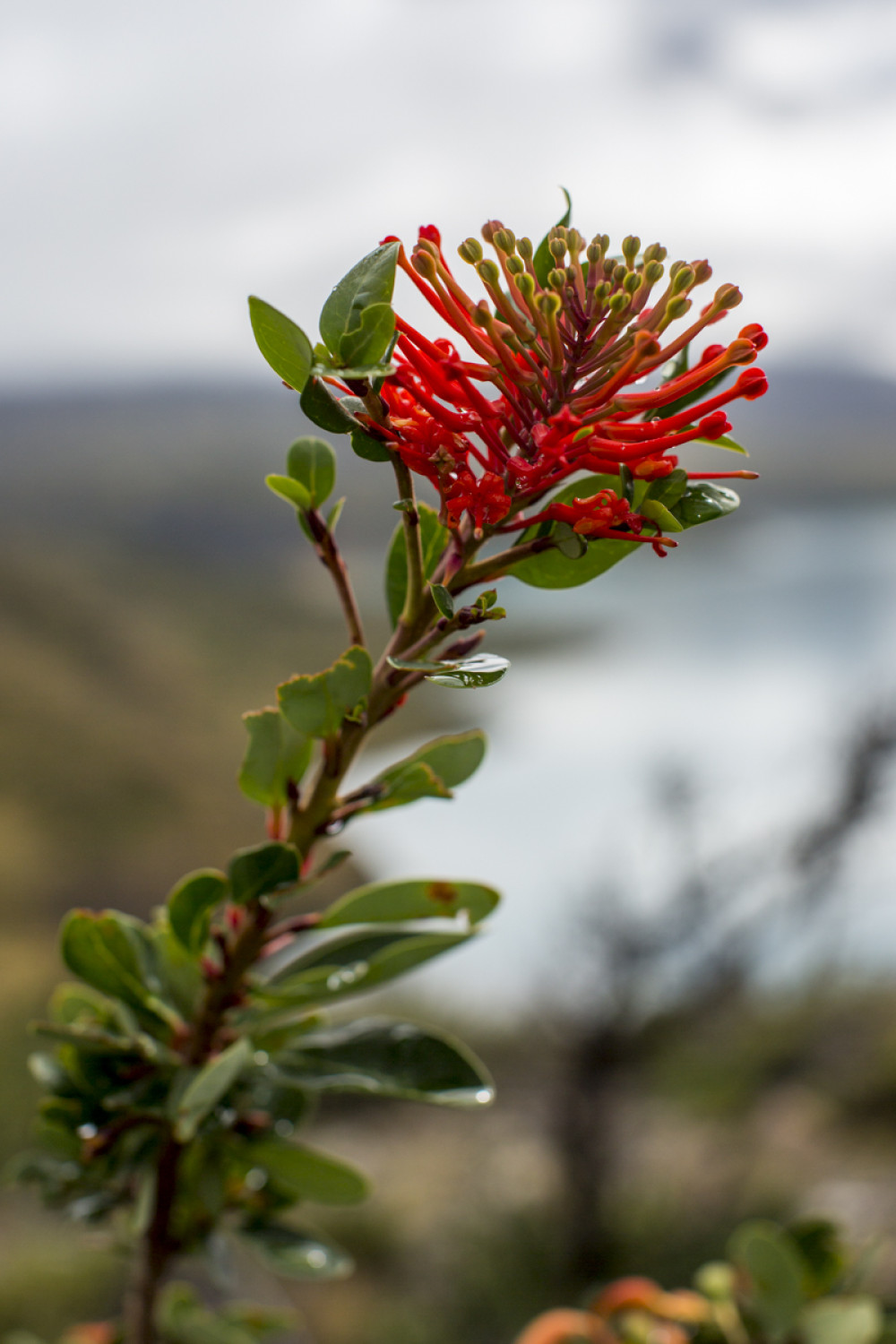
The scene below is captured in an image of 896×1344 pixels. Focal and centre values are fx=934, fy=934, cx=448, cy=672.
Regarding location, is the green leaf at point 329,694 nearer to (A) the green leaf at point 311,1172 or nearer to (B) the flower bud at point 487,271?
(B) the flower bud at point 487,271

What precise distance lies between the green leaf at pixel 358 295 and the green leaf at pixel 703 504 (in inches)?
4.4

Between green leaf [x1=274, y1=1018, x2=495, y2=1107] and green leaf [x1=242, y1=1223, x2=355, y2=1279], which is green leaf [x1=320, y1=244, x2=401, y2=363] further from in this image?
green leaf [x1=242, y1=1223, x2=355, y2=1279]

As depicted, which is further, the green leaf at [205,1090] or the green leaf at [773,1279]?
the green leaf at [773,1279]

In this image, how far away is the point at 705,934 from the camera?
6.42 ft

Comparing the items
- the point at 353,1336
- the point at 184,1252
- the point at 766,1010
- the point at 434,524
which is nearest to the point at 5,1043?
the point at 353,1336

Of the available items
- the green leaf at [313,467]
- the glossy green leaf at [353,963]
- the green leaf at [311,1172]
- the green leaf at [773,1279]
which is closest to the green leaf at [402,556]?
the green leaf at [313,467]

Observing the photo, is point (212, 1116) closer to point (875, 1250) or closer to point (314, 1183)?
point (314, 1183)

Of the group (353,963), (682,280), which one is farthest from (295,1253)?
(682,280)

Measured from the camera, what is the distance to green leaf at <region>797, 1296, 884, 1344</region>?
566 mm

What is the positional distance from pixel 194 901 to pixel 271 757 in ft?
0.25

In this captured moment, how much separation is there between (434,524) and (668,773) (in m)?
1.78

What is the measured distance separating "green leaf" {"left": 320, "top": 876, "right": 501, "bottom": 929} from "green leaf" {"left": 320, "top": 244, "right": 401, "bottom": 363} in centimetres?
24

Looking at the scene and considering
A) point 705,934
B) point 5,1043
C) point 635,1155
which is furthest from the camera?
point 5,1043

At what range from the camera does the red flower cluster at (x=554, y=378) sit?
28 cm
